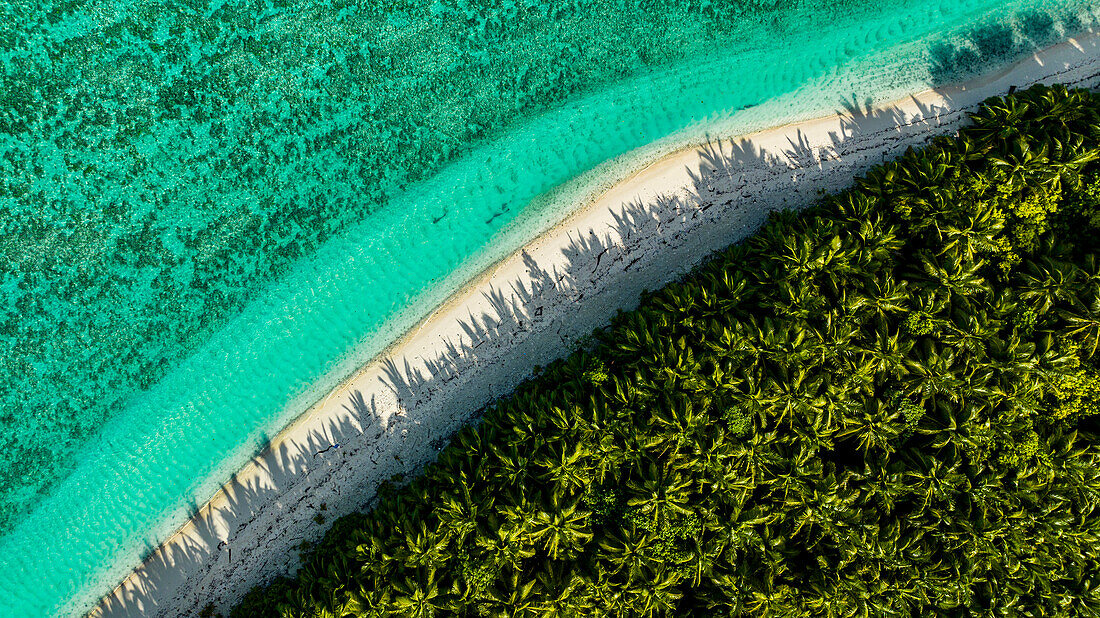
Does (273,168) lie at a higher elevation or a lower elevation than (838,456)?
higher

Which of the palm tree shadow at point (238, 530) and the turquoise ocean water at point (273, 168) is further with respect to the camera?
the turquoise ocean water at point (273, 168)

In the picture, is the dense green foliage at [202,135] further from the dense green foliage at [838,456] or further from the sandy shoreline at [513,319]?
the dense green foliage at [838,456]

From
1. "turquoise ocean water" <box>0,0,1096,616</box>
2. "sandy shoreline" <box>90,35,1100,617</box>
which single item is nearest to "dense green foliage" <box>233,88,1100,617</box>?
"sandy shoreline" <box>90,35,1100,617</box>

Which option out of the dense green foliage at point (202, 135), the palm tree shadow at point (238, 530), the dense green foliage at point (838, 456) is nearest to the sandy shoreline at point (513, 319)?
the palm tree shadow at point (238, 530)

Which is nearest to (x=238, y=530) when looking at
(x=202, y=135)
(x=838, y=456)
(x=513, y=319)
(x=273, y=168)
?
(x=513, y=319)

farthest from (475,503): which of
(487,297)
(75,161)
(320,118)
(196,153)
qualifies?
(75,161)

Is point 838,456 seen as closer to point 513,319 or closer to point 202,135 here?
point 513,319
